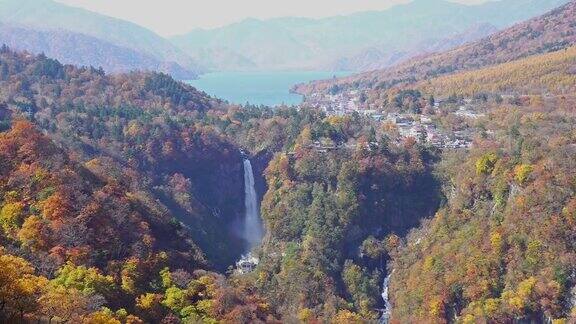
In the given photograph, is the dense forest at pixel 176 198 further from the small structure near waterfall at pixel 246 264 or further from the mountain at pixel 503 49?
the mountain at pixel 503 49

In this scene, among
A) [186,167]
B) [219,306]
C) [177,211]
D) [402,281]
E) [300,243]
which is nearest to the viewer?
[219,306]

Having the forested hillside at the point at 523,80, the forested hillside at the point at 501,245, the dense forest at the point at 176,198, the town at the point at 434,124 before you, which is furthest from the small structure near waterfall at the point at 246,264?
the forested hillside at the point at 523,80

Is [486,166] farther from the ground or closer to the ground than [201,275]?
farther from the ground

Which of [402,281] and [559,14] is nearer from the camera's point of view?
[402,281]

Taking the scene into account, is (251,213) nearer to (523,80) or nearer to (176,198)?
(176,198)

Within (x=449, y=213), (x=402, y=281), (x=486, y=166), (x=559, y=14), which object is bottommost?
(x=402, y=281)

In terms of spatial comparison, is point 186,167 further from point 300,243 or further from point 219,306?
point 219,306

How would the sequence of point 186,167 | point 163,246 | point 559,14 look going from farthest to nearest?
point 559,14, point 186,167, point 163,246

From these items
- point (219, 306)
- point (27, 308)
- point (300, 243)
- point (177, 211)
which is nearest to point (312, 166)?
point (300, 243)
